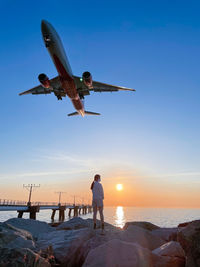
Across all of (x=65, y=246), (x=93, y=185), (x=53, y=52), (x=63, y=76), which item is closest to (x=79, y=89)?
(x=63, y=76)

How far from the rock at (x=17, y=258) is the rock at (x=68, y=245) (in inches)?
56.1

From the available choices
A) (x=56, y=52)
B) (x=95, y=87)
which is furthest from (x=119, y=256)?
(x=95, y=87)

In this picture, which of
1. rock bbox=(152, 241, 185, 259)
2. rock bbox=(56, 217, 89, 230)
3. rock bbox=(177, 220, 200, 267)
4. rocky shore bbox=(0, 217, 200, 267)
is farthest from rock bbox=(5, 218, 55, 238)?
rock bbox=(177, 220, 200, 267)

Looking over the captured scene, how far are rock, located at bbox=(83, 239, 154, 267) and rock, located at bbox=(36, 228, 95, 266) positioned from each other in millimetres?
1303

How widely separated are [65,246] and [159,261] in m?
2.73

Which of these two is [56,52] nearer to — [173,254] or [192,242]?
[173,254]

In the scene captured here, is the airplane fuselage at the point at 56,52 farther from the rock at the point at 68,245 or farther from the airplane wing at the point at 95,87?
the rock at the point at 68,245

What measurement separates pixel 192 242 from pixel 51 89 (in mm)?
28265

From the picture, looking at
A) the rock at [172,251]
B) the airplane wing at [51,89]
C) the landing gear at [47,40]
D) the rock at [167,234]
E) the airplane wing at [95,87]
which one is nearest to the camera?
the rock at [172,251]

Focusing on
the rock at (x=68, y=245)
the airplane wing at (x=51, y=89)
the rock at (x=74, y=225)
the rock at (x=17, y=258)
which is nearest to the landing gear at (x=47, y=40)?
the airplane wing at (x=51, y=89)

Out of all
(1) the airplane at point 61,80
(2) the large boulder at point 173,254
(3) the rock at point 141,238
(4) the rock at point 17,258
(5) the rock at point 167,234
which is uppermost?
(1) the airplane at point 61,80

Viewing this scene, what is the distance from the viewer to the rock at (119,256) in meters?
4.54

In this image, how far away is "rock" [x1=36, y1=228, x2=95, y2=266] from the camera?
591 centimetres

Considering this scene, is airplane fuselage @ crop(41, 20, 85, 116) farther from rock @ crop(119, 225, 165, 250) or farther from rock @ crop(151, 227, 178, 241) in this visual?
rock @ crop(119, 225, 165, 250)
